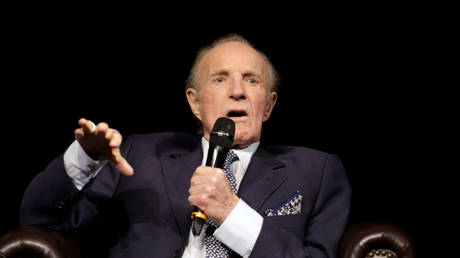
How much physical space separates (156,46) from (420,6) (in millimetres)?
1282

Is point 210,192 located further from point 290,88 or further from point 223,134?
point 290,88

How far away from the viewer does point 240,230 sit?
4.88 feet

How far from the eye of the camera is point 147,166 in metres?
1.73

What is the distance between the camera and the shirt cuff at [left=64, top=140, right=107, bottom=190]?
1.52m

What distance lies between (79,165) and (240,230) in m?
0.58

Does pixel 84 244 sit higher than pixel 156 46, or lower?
lower

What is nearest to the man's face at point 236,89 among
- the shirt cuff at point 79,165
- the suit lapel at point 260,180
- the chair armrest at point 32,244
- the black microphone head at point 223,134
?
the suit lapel at point 260,180

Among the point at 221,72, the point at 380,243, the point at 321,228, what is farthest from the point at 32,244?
the point at 380,243

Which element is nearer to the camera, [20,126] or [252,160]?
[252,160]

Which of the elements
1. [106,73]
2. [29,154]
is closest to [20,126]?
[29,154]

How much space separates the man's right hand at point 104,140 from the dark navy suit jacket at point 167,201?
0.22m

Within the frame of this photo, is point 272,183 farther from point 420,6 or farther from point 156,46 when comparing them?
point 420,6

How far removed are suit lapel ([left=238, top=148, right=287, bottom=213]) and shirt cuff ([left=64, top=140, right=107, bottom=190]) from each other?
0.51 m

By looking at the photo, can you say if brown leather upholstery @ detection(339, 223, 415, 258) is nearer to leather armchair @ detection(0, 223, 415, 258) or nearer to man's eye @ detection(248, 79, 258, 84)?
leather armchair @ detection(0, 223, 415, 258)
